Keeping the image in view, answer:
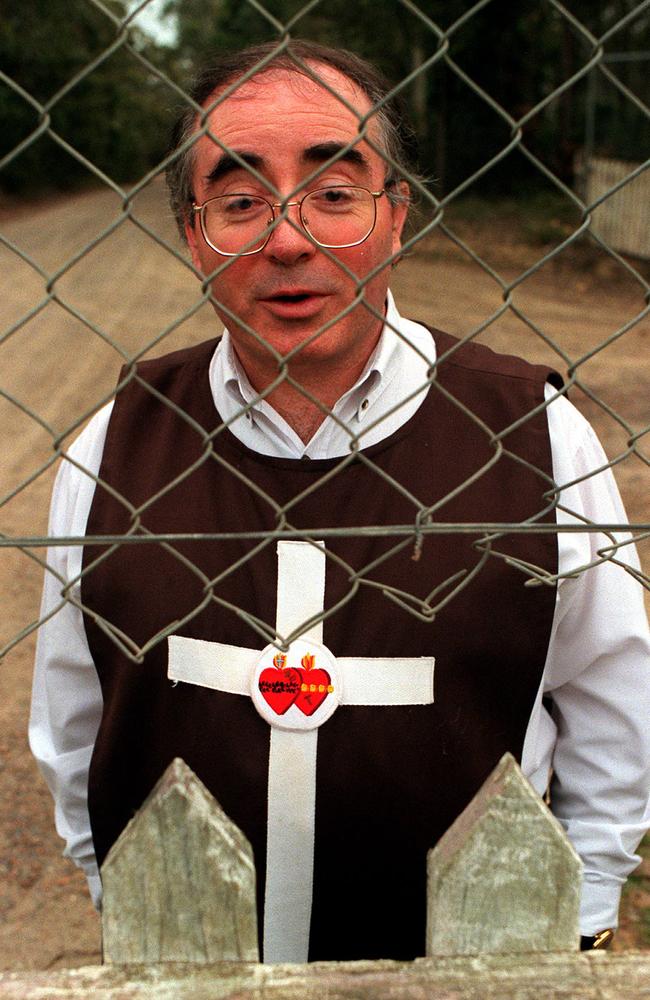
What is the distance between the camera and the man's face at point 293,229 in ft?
5.04

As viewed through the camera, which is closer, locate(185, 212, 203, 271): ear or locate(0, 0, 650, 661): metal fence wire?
locate(0, 0, 650, 661): metal fence wire

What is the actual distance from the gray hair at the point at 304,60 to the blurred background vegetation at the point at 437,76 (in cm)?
428

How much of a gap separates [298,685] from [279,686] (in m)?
0.03

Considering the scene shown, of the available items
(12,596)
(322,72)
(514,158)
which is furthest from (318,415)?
(514,158)

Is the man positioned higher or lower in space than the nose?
lower

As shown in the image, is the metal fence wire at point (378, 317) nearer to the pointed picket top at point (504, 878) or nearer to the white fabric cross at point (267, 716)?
the white fabric cross at point (267, 716)

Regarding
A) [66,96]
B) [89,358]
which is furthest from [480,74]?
[89,358]

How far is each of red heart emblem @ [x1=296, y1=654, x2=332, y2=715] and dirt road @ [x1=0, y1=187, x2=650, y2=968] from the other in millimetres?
474

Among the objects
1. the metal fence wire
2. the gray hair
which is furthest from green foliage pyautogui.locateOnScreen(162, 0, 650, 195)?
the metal fence wire

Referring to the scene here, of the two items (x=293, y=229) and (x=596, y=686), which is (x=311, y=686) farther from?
(x=293, y=229)

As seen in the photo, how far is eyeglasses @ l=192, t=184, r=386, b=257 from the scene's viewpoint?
1.53 meters

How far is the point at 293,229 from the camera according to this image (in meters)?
1.53

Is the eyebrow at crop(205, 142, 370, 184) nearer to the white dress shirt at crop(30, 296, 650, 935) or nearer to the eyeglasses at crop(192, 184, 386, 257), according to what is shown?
the eyeglasses at crop(192, 184, 386, 257)

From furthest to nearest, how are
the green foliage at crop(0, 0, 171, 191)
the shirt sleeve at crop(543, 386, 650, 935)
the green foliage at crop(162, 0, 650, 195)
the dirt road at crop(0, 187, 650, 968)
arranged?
the green foliage at crop(0, 0, 171, 191) → the green foliage at crop(162, 0, 650, 195) → the dirt road at crop(0, 187, 650, 968) → the shirt sleeve at crop(543, 386, 650, 935)
